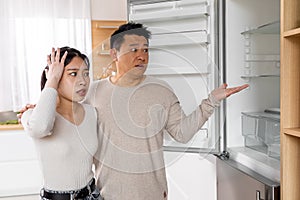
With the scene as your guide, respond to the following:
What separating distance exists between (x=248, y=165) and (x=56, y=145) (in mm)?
918

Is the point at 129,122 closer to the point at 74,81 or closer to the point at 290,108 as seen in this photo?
the point at 74,81

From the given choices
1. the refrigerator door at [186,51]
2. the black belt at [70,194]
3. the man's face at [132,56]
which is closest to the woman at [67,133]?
the black belt at [70,194]

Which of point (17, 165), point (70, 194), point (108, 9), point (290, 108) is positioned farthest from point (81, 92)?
point (108, 9)

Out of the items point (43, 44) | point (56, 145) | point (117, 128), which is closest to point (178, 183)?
point (117, 128)

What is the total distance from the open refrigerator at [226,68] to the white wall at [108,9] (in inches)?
67.2

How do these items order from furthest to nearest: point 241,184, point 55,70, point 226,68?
point 226,68 → point 241,184 → point 55,70

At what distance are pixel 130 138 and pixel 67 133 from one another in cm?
21

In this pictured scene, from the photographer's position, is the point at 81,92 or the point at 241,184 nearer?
the point at 81,92

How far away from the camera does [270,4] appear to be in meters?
1.71

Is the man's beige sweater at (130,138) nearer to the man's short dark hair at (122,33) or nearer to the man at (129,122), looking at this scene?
the man at (129,122)

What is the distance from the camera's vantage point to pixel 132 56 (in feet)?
3.66

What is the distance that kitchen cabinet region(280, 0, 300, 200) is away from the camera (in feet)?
3.67

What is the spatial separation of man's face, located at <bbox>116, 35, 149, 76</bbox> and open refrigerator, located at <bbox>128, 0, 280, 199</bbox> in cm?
8

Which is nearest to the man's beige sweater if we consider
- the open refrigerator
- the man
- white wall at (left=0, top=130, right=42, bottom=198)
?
the man
